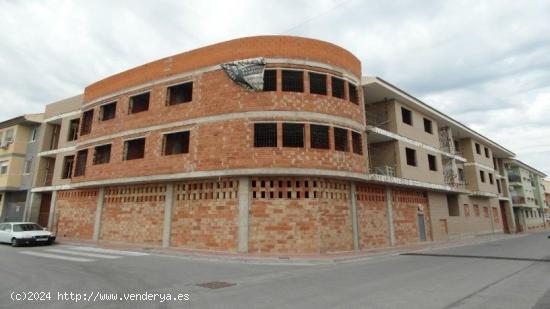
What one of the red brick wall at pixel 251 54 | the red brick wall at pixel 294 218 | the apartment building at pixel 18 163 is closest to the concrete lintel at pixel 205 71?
the red brick wall at pixel 251 54

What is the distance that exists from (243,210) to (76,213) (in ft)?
46.1

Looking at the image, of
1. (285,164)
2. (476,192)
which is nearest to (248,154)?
(285,164)

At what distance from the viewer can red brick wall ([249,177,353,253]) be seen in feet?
45.0

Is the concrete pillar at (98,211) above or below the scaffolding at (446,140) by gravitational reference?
below

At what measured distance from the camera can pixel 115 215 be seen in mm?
18562

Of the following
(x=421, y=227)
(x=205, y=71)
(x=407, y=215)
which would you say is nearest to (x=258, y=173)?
(x=205, y=71)

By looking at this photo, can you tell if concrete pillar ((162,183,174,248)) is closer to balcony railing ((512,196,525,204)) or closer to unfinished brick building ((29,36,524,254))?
unfinished brick building ((29,36,524,254))

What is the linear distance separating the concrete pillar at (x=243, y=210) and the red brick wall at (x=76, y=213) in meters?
11.6

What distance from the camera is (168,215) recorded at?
1625 centimetres

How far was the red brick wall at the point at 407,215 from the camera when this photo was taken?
62.4ft

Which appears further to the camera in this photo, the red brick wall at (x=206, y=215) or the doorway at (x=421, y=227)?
the doorway at (x=421, y=227)

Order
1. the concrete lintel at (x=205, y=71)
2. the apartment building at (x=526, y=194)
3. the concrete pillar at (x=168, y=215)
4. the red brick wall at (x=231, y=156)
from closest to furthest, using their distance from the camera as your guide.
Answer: the red brick wall at (x=231, y=156)
the concrete lintel at (x=205, y=71)
the concrete pillar at (x=168, y=215)
the apartment building at (x=526, y=194)

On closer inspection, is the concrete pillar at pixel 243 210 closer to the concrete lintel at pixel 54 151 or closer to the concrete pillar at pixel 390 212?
the concrete pillar at pixel 390 212

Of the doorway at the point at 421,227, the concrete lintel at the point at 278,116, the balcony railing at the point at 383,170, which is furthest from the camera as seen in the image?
the doorway at the point at 421,227
